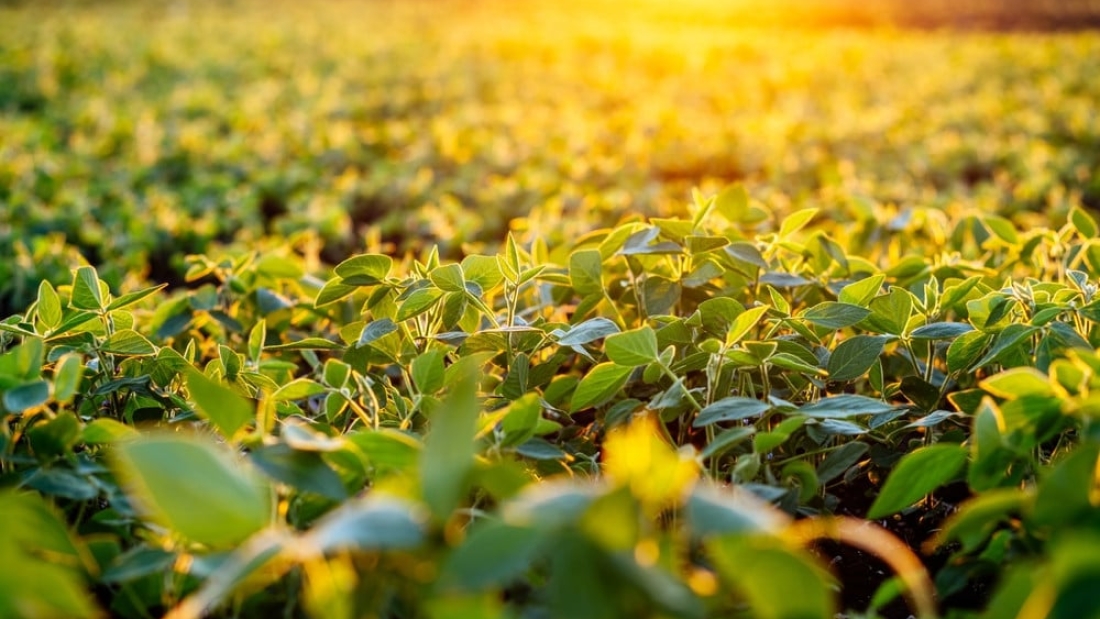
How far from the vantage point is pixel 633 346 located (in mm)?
918

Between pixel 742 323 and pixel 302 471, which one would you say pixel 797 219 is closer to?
pixel 742 323

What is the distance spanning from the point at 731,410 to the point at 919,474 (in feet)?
0.61

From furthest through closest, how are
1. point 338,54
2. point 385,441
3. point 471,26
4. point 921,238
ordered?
point 471,26 → point 338,54 → point 921,238 → point 385,441

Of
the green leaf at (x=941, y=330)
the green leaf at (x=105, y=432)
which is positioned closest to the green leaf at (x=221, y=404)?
the green leaf at (x=105, y=432)

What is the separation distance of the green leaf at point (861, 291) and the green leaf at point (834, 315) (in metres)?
0.02

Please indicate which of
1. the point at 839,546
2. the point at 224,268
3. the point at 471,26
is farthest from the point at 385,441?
the point at 471,26

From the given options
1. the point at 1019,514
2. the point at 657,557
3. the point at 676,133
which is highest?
the point at 657,557

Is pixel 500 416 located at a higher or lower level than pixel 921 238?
higher

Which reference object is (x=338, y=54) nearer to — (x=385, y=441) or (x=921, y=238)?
(x=921, y=238)

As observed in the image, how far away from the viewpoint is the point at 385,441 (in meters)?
0.72

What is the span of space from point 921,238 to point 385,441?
5.07 ft

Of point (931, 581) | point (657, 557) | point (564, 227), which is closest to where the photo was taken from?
point (657, 557)

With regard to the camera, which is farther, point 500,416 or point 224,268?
point 224,268

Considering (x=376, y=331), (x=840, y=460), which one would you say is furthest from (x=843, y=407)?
(x=376, y=331)
